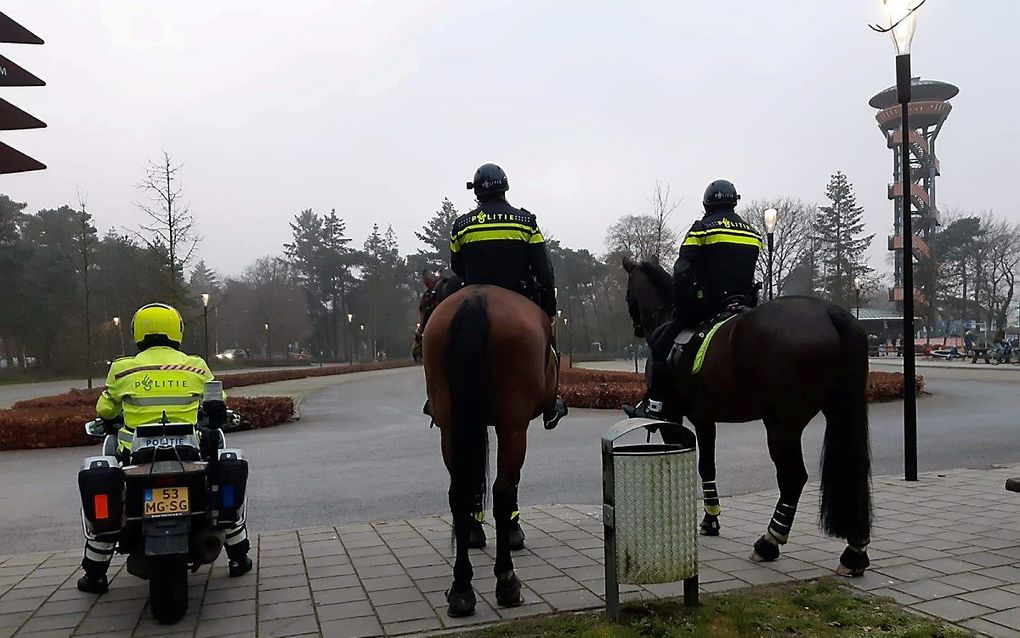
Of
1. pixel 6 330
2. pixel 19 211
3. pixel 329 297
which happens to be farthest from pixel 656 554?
pixel 329 297

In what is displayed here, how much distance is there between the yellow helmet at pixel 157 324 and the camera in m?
4.89

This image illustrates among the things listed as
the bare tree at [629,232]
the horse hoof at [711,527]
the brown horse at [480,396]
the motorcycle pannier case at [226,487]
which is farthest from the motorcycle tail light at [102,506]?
the bare tree at [629,232]

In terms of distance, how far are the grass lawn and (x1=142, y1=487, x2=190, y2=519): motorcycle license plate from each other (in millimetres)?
1860

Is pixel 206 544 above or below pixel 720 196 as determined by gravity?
below

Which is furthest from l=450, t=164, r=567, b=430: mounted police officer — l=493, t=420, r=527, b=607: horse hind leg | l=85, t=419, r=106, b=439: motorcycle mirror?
l=85, t=419, r=106, b=439: motorcycle mirror

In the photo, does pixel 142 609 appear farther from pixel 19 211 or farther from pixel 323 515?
pixel 19 211

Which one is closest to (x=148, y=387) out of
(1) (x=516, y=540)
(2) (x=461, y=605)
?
(2) (x=461, y=605)

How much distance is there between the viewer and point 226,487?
4.79 metres

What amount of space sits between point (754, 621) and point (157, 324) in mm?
4221

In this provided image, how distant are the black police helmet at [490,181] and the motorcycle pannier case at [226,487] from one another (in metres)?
2.54

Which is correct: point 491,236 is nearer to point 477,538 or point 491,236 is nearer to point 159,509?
point 477,538

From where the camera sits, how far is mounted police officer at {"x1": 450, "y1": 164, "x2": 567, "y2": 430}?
501 cm

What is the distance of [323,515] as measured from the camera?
7.65 m

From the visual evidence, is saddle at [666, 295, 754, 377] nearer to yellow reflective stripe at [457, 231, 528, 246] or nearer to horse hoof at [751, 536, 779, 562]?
horse hoof at [751, 536, 779, 562]
